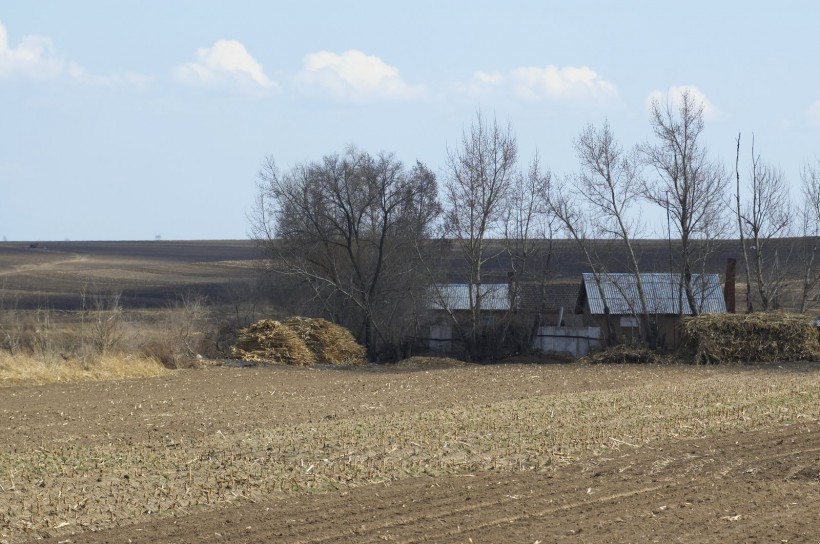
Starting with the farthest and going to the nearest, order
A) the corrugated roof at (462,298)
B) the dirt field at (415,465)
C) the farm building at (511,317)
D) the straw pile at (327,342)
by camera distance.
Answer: the corrugated roof at (462,298)
the farm building at (511,317)
the straw pile at (327,342)
the dirt field at (415,465)

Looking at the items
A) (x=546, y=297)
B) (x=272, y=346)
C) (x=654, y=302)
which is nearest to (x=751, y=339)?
(x=654, y=302)

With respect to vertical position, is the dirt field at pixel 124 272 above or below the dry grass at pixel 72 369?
above

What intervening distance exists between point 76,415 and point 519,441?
8773 millimetres

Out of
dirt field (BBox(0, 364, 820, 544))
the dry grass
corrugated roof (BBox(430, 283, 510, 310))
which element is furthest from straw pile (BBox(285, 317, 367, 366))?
dirt field (BBox(0, 364, 820, 544))

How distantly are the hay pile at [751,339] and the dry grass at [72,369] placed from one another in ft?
54.5

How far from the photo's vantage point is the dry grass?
23.4m

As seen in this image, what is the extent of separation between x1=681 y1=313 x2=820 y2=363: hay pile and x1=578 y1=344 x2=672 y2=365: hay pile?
1.38m

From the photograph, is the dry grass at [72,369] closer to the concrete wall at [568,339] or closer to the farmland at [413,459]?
the farmland at [413,459]

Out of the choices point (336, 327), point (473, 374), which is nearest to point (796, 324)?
point (473, 374)

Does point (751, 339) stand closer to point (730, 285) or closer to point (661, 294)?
point (661, 294)

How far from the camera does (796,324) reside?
29.4 metres

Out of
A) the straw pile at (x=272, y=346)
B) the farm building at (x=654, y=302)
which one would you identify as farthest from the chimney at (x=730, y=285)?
the straw pile at (x=272, y=346)

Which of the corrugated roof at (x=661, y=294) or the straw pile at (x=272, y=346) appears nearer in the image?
the straw pile at (x=272, y=346)

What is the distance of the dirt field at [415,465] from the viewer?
361 inches
